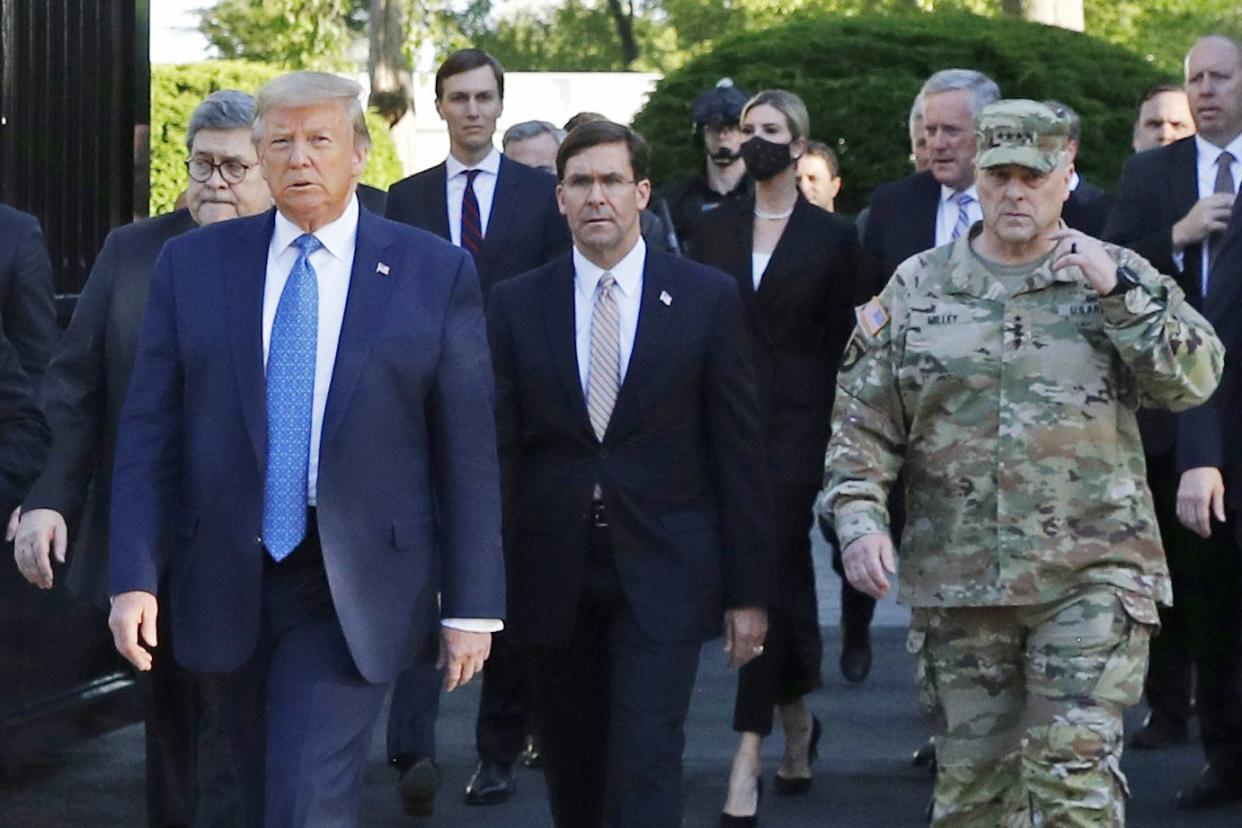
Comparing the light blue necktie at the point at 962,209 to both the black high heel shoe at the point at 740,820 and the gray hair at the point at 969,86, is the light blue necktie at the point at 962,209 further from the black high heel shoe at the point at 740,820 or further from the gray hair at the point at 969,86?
the black high heel shoe at the point at 740,820

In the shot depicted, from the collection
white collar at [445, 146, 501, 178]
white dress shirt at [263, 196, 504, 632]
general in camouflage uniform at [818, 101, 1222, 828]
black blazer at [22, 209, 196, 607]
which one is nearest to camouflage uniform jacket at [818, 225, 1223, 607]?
general in camouflage uniform at [818, 101, 1222, 828]

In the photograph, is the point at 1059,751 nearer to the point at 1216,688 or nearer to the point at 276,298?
the point at 276,298

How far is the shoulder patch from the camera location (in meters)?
5.82

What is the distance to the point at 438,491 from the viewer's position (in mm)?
5164

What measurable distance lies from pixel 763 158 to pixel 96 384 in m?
2.47

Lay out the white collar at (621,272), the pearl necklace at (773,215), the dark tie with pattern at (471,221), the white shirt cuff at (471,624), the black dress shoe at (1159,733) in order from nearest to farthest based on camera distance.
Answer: the white shirt cuff at (471,624) → the white collar at (621,272) → the pearl necklace at (773,215) → the dark tie with pattern at (471,221) → the black dress shoe at (1159,733)

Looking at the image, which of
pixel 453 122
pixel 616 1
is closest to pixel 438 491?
pixel 453 122

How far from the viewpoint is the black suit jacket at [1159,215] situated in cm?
776

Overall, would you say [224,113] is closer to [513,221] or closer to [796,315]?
[513,221]

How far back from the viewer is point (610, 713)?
6098 millimetres

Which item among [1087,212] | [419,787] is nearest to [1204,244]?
[1087,212]

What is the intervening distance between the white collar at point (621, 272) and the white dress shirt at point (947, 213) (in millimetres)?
1881

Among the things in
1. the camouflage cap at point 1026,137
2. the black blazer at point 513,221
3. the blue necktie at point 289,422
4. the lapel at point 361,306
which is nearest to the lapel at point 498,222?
the black blazer at point 513,221

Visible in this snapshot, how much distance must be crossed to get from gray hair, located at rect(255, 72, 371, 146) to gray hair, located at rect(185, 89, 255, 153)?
1250 millimetres
